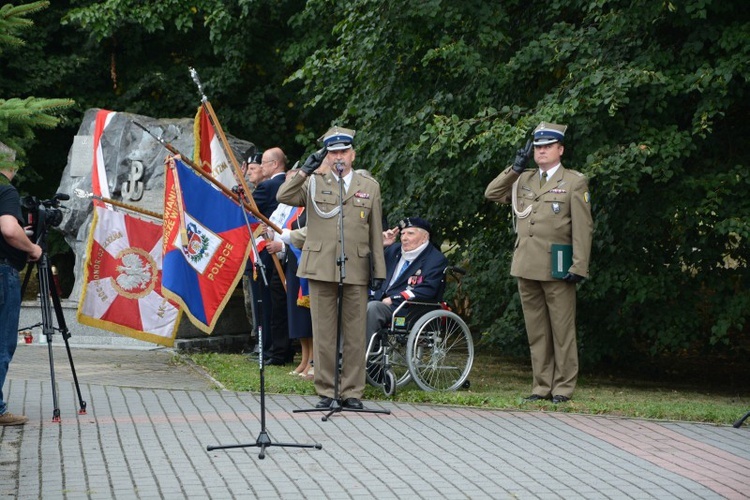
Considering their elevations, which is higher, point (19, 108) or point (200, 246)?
point (19, 108)

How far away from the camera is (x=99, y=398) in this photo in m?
10.0

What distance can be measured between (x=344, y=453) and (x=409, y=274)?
356cm

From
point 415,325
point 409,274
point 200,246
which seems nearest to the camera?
point 415,325

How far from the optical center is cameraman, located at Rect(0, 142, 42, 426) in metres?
8.45

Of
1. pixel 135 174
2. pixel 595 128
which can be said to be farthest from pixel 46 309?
pixel 135 174

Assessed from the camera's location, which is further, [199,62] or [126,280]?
[199,62]

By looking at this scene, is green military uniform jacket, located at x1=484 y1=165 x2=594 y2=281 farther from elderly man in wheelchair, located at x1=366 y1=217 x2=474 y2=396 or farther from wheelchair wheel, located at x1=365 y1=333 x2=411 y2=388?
wheelchair wheel, located at x1=365 y1=333 x2=411 y2=388

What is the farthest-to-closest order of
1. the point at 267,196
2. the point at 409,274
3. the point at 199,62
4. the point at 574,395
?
the point at 199,62, the point at 267,196, the point at 409,274, the point at 574,395

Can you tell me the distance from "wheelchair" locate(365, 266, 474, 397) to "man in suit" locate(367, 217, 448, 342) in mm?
89

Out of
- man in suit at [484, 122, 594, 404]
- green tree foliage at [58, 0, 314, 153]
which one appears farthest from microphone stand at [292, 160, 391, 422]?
green tree foliage at [58, 0, 314, 153]

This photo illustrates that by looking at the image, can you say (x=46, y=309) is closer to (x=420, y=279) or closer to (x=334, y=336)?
(x=334, y=336)

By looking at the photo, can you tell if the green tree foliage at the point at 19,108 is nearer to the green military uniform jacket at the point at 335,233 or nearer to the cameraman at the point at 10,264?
the cameraman at the point at 10,264

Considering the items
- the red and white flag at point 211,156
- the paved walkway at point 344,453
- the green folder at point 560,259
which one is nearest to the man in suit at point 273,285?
the red and white flag at point 211,156

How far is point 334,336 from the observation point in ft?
32.0
